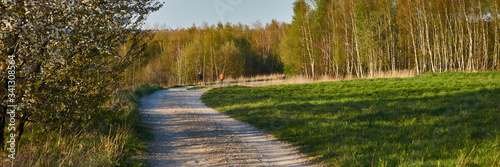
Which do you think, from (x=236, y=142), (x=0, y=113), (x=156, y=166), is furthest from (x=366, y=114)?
(x=0, y=113)

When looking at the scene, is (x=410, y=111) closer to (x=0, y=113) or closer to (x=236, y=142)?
(x=236, y=142)

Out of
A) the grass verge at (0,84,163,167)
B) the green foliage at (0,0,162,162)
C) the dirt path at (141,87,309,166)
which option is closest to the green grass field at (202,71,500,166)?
the dirt path at (141,87,309,166)

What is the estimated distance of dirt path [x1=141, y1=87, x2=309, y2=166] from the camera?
636cm

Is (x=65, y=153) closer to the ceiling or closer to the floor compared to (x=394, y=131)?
closer to the ceiling

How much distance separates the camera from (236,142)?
8.02 metres

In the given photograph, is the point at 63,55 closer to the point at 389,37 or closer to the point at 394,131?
the point at 394,131

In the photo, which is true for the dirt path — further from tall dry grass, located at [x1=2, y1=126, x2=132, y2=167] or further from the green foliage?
the green foliage

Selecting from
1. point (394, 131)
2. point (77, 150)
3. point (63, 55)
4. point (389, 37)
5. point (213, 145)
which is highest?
point (389, 37)

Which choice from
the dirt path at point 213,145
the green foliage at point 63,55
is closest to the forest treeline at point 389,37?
the dirt path at point 213,145

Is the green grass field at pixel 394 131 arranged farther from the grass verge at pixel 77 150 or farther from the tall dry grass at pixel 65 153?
the tall dry grass at pixel 65 153

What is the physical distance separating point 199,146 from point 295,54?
106 ft

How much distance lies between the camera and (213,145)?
7691 mm

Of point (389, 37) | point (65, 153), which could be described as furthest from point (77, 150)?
point (389, 37)

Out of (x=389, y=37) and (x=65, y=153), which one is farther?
(x=389, y=37)
